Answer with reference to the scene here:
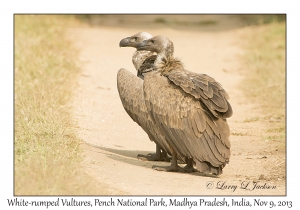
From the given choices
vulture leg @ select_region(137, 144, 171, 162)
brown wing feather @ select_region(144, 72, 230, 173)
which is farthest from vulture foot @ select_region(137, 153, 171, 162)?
brown wing feather @ select_region(144, 72, 230, 173)

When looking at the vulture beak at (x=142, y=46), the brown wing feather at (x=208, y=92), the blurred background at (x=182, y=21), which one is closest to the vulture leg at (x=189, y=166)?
the brown wing feather at (x=208, y=92)

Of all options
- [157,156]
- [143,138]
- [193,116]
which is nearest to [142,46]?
[157,156]

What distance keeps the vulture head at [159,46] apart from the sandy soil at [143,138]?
0.58 m

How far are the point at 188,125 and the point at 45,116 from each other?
262 centimetres

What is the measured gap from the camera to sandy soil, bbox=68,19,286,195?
7.58 metres

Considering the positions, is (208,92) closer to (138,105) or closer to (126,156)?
(138,105)

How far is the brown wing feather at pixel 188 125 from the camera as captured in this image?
7.91 meters

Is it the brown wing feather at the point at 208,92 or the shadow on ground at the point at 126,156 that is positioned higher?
the brown wing feather at the point at 208,92

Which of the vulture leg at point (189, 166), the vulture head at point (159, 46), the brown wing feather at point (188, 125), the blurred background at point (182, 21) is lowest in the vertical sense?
the vulture leg at point (189, 166)

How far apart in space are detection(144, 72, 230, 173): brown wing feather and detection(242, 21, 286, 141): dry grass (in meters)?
2.69

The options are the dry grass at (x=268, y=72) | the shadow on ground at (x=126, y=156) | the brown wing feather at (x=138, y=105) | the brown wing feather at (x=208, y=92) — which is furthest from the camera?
the dry grass at (x=268, y=72)

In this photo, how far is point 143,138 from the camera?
10.3 meters

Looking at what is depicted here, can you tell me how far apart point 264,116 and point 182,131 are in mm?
4361

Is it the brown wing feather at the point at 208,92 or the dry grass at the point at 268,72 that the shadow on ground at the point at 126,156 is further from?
the dry grass at the point at 268,72
